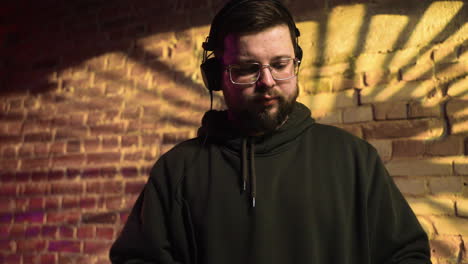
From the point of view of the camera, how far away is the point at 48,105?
2.23 m

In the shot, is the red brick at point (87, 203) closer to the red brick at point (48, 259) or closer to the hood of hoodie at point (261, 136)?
the red brick at point (48, 259)

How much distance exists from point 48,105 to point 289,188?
1877 millimetres

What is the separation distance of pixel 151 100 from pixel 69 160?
0.67 metres

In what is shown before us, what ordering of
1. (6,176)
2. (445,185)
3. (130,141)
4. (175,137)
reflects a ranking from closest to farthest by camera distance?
(445,185) → (175,137) → (130,141) → (6,176)

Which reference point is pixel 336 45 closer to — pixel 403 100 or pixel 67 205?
pixel 403 100

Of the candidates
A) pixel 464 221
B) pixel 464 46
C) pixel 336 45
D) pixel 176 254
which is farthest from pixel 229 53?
pixel 464 221

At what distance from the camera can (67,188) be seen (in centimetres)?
212

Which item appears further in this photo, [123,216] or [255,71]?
[123,216]

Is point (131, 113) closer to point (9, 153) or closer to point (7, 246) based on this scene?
point (9, 153)

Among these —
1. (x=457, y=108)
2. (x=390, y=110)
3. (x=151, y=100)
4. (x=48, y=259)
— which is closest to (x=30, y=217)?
(x=48, y=259)

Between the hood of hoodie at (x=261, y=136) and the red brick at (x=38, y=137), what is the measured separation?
59.7 inches

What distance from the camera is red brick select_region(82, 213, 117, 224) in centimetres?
197

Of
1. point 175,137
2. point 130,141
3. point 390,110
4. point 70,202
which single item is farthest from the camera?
point 70,202

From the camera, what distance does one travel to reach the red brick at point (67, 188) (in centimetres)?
209
